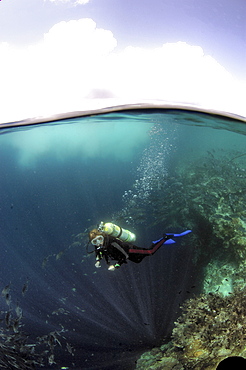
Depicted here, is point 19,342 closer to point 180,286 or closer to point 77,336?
point 77,336

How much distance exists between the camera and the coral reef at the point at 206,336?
5.41 m

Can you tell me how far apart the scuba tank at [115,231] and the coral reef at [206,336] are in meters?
3.01

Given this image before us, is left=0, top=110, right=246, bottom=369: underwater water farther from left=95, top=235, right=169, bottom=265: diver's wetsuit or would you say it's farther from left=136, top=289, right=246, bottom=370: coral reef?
left=95, top=235, right=169, bottom=265: diver's wetsuit

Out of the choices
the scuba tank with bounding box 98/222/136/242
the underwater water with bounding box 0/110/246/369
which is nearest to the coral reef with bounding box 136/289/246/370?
the underwater water with bounding box 0/110/246/369

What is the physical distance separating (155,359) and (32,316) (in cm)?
772

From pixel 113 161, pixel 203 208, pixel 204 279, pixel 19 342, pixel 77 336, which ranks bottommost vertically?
pixel 77 336

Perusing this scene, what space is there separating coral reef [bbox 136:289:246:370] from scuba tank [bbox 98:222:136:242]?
118 inches

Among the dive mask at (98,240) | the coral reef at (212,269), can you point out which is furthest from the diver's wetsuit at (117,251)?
the coral reef at (212,269)

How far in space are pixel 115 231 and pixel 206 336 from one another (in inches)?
156

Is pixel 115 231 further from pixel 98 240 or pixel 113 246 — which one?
pixel 98 240

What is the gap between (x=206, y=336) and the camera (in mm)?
5730

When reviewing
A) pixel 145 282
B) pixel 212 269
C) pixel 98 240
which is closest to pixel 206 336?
pixel 212 269

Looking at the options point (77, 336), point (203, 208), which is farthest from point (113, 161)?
point (77, 336)

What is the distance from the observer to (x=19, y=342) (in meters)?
6.91
